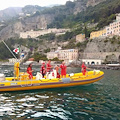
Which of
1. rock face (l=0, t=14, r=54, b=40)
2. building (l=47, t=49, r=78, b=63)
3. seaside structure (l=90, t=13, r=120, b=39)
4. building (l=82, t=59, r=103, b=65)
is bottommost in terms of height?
building (l=82, t=59, r=103, b=65)

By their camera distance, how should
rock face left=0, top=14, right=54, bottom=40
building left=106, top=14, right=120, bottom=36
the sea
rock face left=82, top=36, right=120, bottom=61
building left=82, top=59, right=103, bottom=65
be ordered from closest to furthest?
the sea, rock face left=82, top=36, right=120, bottom=61, building left=82, top=59, right=103, bottom=65, building left=106, top=14, right=120, bottom=36, rock face left=0, top=14, right=54, bottom=40

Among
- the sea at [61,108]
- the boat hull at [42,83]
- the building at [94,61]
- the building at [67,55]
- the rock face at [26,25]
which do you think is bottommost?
the sea at [61,108]

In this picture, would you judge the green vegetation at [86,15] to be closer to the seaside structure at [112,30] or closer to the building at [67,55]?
the seaside structure at [112,30]

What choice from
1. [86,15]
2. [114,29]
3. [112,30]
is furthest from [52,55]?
[86,15]

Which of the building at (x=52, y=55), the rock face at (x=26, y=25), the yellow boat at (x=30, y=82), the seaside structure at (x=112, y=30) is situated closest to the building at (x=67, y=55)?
the building at (x=52, y=55)

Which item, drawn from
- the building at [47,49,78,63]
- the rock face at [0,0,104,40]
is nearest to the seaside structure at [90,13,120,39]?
the building at [47,49,78,63]

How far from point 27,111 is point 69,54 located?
3057 inches

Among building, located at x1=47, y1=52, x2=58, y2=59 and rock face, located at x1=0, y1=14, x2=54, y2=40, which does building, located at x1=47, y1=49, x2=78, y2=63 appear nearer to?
building, located at x1=47, y1=52, x2=58, y2=59

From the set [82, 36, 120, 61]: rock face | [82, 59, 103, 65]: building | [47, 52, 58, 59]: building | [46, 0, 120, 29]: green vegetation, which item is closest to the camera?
[82, 36, 120, 61]: rock face

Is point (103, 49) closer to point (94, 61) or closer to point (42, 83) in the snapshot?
point (94, 61)

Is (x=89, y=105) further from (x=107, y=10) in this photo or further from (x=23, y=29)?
(x=23, y=29)

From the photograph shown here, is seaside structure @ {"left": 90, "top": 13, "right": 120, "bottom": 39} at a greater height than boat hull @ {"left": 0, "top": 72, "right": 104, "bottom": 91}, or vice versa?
seaside structure @ {"left": 90, "top": 13, "right": 120, "bottom": 39}

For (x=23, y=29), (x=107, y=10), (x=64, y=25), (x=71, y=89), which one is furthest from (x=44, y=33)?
(x=71, y=89)

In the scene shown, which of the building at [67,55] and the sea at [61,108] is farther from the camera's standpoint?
the building at [67,55]
